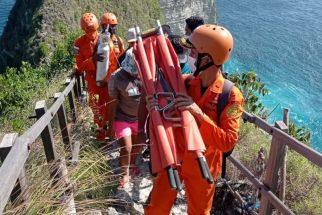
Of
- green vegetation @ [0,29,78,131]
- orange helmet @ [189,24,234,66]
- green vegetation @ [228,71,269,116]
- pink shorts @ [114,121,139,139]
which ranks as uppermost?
orange helmet @ [189,24,234,66]

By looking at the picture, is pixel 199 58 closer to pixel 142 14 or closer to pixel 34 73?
pixel 34 73

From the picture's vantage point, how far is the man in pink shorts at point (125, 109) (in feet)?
17.3

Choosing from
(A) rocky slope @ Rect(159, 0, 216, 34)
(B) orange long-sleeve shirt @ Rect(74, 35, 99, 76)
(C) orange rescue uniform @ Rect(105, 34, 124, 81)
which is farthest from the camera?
(A) rocky slope @ Rect(159, 0, 216, 34)

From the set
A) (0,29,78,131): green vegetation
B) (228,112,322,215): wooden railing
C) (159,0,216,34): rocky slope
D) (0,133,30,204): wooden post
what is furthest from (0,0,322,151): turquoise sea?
(0,133,30,204): wooden post

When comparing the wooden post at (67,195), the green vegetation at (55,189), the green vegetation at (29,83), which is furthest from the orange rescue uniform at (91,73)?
the green vegetation at (29,83)

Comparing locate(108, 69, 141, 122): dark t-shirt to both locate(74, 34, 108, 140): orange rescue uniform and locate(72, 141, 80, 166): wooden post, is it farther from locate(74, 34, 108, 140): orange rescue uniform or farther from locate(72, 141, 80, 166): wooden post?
locate(74, 34, 108, 140): orange rescue uniform

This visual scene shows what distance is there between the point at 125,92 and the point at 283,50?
207 feet

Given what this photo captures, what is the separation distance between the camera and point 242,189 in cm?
532

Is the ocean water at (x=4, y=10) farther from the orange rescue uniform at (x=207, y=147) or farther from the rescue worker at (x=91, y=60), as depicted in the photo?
the orange rescue uniform at (x=207, y=147)

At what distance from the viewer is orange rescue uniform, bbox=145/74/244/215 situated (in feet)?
11.5

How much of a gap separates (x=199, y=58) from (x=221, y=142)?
0.68 metres

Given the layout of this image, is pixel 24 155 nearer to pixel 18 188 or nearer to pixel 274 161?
pixel 18 188

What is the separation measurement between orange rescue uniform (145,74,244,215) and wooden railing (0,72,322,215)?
A: 0.50m

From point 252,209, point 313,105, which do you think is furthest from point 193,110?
point 313,105
